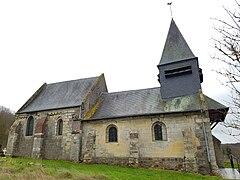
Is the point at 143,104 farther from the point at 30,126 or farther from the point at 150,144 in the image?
the point at 30,126

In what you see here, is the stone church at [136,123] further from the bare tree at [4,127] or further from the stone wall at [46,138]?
the bare tree at [4,127]

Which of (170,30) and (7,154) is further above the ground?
(170,30)

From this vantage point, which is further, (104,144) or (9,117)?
(9,117)

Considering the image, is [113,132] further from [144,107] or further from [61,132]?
[61,132]

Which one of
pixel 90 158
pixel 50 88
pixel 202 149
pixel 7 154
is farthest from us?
pixel 50 88

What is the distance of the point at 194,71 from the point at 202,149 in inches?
246

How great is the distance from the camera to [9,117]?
38.2 m

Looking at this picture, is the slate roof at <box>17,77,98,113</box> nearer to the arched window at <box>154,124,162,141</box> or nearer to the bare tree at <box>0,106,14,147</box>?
the arched window at <box>154,124,162,141</box>

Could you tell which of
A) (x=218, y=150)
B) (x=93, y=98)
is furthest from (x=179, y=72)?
(x=93, y=98)

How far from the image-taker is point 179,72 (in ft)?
54.7

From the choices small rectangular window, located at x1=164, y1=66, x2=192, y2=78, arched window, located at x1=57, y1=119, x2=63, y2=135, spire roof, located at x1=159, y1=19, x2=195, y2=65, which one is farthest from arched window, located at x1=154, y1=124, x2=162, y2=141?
arched window, located at x1=57, y1=119, x2=63, y2=135

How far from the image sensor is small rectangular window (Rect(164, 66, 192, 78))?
16.5 meters

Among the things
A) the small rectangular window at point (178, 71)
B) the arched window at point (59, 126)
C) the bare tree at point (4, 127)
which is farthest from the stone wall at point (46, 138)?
the bare tree at point (4, 127)

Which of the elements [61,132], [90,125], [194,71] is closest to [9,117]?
[61,132]
